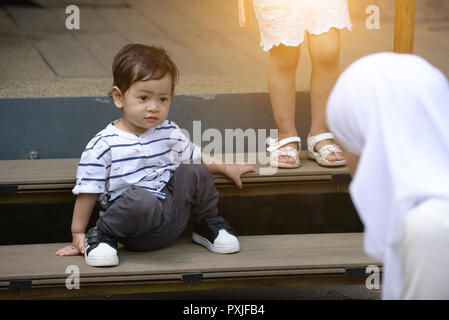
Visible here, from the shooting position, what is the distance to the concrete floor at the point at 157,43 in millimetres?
3322

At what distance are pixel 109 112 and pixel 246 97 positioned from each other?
0.57 metres

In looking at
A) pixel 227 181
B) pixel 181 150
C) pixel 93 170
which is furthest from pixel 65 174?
pixel 227 181

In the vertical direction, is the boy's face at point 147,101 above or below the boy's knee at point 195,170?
above

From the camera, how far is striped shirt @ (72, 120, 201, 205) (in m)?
2.42

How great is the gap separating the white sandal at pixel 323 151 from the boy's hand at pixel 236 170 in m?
0.27

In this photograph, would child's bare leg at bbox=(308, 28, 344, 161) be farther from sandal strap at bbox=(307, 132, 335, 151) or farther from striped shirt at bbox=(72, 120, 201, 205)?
striped shirt at bbox=(72, 120, 201, 205)

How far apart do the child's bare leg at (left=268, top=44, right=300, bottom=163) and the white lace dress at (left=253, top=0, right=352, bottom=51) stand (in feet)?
0.18

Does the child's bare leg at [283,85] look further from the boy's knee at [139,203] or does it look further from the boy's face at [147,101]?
the boy's knee at [139,203]

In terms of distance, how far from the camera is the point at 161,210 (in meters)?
2.44

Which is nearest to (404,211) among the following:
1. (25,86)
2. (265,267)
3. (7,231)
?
(265,267)

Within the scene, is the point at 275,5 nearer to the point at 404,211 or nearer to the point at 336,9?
the point at 336,9

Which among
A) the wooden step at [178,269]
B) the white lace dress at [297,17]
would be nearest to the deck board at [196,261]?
the wooden step at [178,269]

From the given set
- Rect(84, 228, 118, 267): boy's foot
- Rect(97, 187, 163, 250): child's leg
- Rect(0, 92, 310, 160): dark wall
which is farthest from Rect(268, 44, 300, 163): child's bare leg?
Rect(84, 228, 118, 267): boy's foot

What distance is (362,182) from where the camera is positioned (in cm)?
131
